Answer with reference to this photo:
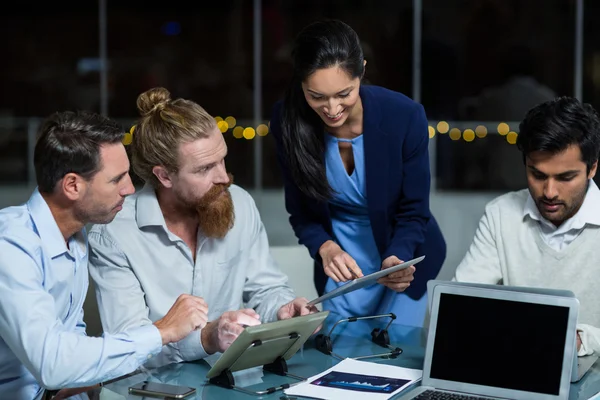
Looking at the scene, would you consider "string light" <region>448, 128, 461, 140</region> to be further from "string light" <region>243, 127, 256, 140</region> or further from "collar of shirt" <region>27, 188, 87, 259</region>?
"collar of shirt" <region>27, 188, 87, 259</region>

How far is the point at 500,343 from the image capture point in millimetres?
1695

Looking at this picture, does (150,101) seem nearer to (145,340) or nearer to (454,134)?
(145,340)

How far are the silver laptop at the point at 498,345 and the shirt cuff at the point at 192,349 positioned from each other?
0.55m

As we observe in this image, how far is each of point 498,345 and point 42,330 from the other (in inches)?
36.3

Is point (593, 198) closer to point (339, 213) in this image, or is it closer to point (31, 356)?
point (339, 213)

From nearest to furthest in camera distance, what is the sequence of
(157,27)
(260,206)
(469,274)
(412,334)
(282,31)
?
(412,334)
(469,274)
(260,206)
(282,31)
(157,27)

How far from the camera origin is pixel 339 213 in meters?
2.55

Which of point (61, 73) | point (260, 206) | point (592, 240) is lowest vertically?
point (260, 206)

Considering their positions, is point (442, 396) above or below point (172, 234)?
below

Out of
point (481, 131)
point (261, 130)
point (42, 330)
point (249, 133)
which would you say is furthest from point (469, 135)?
point (42, 330)

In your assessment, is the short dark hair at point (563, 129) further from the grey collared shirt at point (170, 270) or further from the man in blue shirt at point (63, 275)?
the man in blue shirt at point (63, 275)

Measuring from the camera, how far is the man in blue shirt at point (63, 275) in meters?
1.68

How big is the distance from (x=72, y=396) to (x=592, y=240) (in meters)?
1.37

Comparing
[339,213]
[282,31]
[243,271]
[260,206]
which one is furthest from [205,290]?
[282,31]
